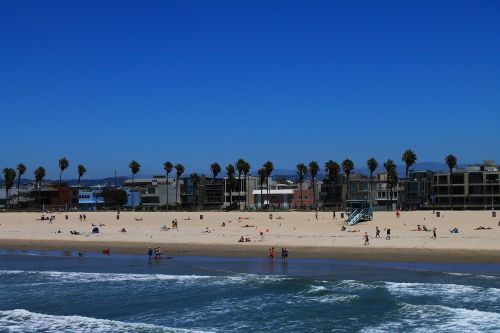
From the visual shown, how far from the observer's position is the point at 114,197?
390 feet

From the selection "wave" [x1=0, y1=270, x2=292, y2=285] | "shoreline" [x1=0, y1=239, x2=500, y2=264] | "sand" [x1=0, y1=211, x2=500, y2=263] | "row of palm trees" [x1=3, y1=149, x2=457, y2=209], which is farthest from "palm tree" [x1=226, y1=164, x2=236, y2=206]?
"wave" [x1=0, y1=270, x2=292, y2=285]

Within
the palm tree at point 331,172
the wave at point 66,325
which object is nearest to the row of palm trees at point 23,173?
the palm tree at point 331,172

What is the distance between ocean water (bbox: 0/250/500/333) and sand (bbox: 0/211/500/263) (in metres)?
4.60

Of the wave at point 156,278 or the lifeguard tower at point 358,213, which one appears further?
the lifeguard tower at point 358,213

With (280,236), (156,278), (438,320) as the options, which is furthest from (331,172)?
(438,320)

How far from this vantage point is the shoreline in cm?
4159

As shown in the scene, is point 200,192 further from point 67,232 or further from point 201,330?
point 201,330

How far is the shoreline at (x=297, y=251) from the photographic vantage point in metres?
41.6

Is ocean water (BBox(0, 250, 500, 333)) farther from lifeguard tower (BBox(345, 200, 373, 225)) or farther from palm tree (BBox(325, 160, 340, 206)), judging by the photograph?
palm tree (BBox(325, 160, 340, 206))

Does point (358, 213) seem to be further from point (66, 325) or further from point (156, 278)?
point (66, 325)

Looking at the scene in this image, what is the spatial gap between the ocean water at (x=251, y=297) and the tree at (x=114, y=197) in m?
77.7

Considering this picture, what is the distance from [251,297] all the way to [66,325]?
29.0 feet

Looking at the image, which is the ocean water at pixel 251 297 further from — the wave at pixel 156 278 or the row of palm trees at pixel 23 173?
the row of palm trees at pixel 23 173

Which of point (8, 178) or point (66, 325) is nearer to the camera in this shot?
point (66, 325)
